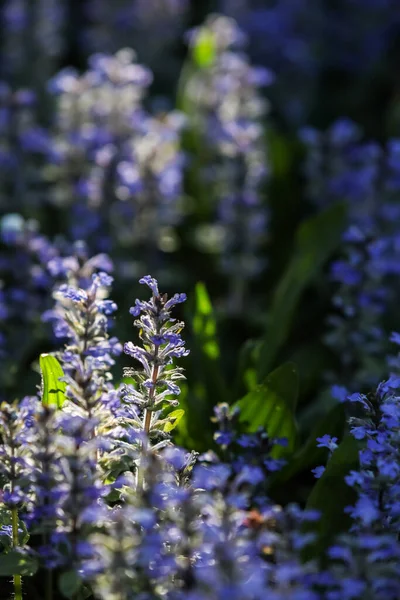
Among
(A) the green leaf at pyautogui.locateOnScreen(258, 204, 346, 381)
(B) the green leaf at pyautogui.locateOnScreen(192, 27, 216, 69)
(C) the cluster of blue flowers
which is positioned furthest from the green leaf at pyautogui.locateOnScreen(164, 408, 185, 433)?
(B) the green leaf at pyautogui.locateOnScreen(192, 27, 216, 69)

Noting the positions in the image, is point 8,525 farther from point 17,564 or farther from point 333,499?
point 333,499

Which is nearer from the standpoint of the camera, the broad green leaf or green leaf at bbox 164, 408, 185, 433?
green leaf at bbox 164, 408, 185, 433

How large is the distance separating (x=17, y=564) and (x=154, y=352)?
72 cm

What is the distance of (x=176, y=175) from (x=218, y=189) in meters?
0.49

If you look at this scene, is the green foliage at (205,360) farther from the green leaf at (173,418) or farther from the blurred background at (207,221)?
the green leaf at (173,418)

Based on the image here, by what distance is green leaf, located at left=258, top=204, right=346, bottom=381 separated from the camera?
12.3ft

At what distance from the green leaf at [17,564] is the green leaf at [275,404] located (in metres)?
0.98

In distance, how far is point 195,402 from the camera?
347cm

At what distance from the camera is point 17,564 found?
235 cm

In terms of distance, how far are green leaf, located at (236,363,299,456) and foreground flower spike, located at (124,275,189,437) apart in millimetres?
453

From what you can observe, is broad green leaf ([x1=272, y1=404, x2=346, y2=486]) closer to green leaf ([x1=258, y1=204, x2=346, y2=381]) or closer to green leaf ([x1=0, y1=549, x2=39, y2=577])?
green leaf ([x1=258, y1=204, x2=346, y2=381])

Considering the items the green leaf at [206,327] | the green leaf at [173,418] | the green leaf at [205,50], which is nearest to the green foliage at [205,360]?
the green leaf at [206,327]

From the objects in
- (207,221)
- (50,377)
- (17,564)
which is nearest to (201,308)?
(50,377)

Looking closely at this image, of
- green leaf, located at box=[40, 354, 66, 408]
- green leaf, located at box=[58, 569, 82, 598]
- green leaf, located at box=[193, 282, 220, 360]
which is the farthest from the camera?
green leaf, located at box=[193, 282, 220, 360]
